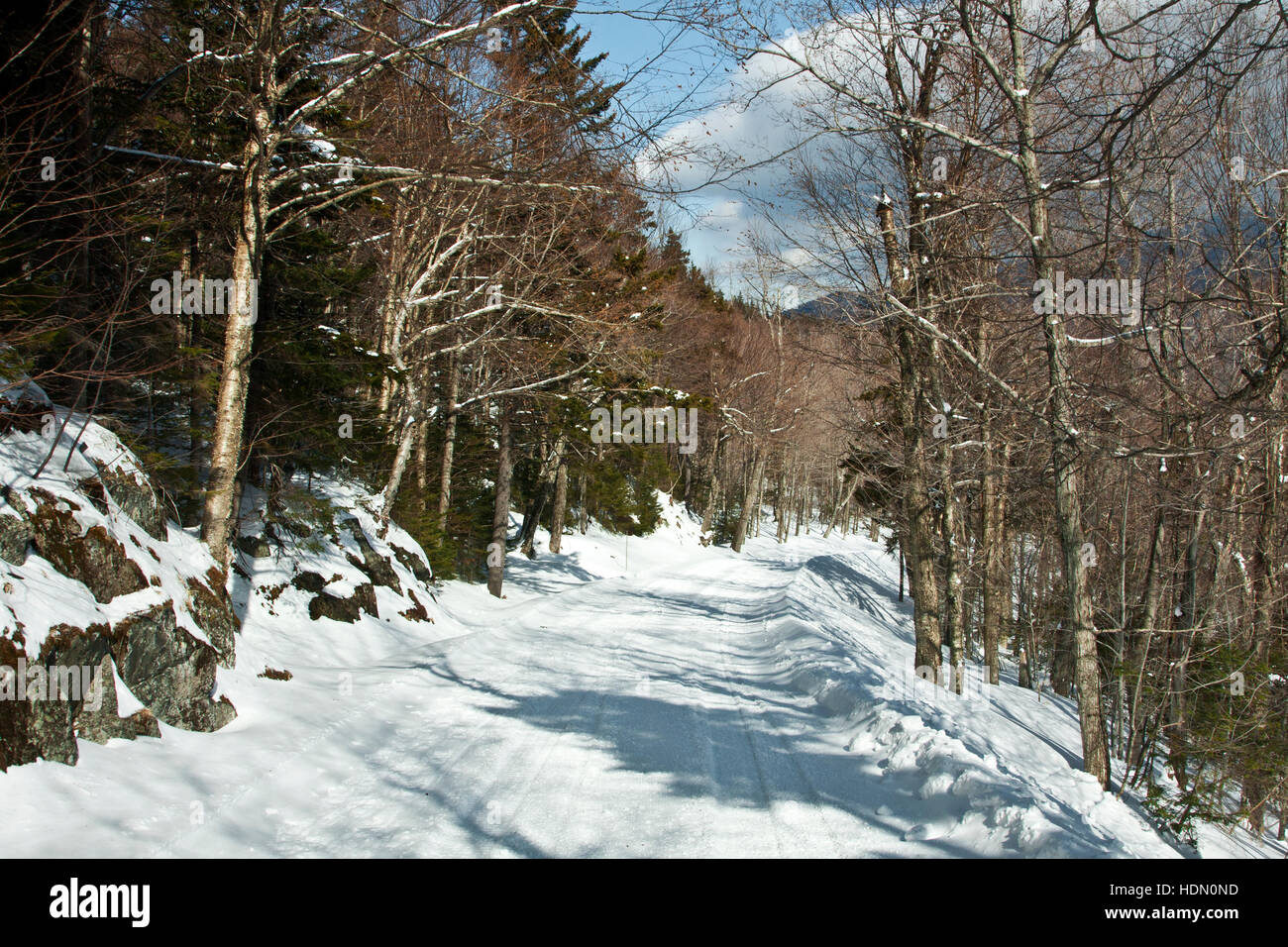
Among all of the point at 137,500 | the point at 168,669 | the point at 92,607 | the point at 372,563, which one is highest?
the point at 137,500

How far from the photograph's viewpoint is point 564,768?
579cm

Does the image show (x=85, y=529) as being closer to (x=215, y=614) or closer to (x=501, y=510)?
(x=215, y=614)

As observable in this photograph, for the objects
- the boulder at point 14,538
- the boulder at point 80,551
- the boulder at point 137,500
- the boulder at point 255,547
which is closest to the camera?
the boulder at point 14,538

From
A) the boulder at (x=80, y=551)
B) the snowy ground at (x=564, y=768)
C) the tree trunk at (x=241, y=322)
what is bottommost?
the snowy ground at (x=564, y=768)

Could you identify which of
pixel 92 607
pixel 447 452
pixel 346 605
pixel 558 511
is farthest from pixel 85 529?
pixel 558 511

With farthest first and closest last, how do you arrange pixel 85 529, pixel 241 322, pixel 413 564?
1. pixel 413 564
2. pixel 241 322
3. pixel 85 529

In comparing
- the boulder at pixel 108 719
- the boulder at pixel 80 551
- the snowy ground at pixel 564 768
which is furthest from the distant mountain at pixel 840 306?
the boulder at pixel 108 719

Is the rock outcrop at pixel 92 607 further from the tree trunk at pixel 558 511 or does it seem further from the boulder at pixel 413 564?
the tree trunk at pixel 558 511

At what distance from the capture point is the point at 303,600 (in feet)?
32.2

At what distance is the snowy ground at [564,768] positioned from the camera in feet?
14.5

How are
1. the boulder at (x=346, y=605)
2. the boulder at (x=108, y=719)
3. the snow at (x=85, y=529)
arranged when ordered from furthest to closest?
the boulder at (x=346, y=605) < the boulder at (x=108, y=719) < the snow at (x=85, y=529)

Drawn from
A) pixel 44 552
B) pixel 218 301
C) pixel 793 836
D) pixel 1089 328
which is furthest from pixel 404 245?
pixel 793 836

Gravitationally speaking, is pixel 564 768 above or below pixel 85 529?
below

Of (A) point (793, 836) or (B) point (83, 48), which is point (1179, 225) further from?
(B) point (83, 48)
